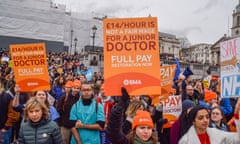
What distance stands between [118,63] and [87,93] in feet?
3.55

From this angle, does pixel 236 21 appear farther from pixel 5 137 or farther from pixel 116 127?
pixel 116 127

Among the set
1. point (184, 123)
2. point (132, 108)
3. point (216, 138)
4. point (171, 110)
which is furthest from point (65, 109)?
point (216, 138)

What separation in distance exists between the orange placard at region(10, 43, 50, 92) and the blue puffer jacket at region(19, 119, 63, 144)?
201cm

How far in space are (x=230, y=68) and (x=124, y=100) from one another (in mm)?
1414

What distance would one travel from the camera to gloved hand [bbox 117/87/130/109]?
153 inches

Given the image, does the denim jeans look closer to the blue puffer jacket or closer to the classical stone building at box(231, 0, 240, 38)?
the blue puffer jacket

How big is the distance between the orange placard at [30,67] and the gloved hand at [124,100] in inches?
104

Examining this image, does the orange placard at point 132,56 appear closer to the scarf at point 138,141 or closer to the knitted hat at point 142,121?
the knitted hat at point 142,121

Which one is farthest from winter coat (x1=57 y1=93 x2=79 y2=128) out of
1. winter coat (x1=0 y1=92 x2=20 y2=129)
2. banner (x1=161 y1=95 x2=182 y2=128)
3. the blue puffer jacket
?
banner (x1=161 y1=95 x2=182 y2=128)

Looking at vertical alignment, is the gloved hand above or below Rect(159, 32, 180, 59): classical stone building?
below

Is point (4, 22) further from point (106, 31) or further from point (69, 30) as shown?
point (106, 31)

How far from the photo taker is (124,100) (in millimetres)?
3953

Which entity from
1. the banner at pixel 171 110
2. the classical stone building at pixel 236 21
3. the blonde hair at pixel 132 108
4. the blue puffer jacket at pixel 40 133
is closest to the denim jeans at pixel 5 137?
the blue puffer jacket at pixel 40 133

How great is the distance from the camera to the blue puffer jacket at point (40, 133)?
4344 millimetres
